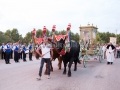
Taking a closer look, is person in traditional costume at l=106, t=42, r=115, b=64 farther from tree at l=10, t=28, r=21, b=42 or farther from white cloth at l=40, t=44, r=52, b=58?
tree at l=10, t=28, r=21, b=42

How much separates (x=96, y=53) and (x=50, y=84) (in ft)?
34.2

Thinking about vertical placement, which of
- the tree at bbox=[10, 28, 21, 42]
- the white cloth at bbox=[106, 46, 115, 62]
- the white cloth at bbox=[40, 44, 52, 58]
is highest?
the tree at bbox=[10, 28, 21, 42]

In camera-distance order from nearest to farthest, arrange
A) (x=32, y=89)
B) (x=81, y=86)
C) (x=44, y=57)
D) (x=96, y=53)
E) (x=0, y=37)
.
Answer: (x=32, y=89), (x=81, y=86), (x=44, y=57), (x=96, y=53), (x=0, y=37)

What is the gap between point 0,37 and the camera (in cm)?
2545

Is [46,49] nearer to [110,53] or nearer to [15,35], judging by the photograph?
[110,53]

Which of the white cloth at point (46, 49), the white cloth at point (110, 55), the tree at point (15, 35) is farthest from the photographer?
the tree at point (15, 35)

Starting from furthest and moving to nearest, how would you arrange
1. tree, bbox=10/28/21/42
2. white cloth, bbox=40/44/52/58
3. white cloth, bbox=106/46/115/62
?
1. tree, bbox=10/28/21/42
2. white cloth, bbox=106/46/115/62
3. white cloth, bbox=40/44/52/58

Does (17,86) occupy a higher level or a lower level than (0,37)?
lower

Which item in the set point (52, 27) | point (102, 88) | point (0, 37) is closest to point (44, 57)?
point (52, 27)

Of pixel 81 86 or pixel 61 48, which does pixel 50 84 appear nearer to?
pixel 81 86

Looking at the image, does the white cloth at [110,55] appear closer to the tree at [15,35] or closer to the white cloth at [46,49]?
the white cloth at [46,49]

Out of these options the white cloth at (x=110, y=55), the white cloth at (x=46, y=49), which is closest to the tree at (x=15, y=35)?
the white cloth at (x=110, y=55)

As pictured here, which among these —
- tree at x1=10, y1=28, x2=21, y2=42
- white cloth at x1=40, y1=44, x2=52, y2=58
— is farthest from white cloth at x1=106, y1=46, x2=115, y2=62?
tree at x1=10, y1=28, x2=21, y2=42

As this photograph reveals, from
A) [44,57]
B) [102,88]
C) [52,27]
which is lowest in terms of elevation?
[102,88]
